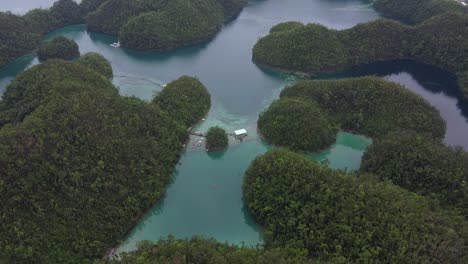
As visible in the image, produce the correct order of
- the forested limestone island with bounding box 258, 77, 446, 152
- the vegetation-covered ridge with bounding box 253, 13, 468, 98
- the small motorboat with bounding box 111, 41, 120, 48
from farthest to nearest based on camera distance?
the small motorboat with bounding box 111, 41, 120, 48
the vegetation-covered ridge with bounding box 253, 13, 468, 98
the forested limestone island with bounding box 258, 77, 446, 152

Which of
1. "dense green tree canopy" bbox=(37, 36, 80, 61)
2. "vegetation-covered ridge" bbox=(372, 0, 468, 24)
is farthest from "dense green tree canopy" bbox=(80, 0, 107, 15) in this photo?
"vegetation-covered ridge" bbox=(372, 0, 468, 24)

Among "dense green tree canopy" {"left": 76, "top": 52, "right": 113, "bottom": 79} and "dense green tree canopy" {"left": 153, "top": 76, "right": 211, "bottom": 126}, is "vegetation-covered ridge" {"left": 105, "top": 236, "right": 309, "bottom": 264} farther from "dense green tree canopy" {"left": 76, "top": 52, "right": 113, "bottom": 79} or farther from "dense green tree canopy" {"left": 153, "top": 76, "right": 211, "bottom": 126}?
"dense green tree canopy" {"left": 76, "top": 52, "right": 113, "bottom": 79}

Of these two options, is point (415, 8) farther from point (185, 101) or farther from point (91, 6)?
point (91, 6)

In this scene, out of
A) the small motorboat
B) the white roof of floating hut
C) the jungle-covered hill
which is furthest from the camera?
the small motorboat

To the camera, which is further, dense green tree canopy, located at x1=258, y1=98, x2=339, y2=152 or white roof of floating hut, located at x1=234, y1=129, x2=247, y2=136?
white roof of floating hut, located at x1=234, y1=129, x2=247, y2=136

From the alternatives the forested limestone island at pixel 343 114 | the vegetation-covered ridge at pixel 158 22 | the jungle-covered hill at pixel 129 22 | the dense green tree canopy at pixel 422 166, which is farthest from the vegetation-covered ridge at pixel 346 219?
the jungle-covered hill at pixel 129 22

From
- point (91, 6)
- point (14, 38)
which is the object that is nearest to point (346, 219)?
point (14, 38)

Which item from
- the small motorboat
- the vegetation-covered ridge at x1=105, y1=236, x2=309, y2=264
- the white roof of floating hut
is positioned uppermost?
the small motorboat

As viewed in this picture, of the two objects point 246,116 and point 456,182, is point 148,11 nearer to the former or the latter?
point 246,116
